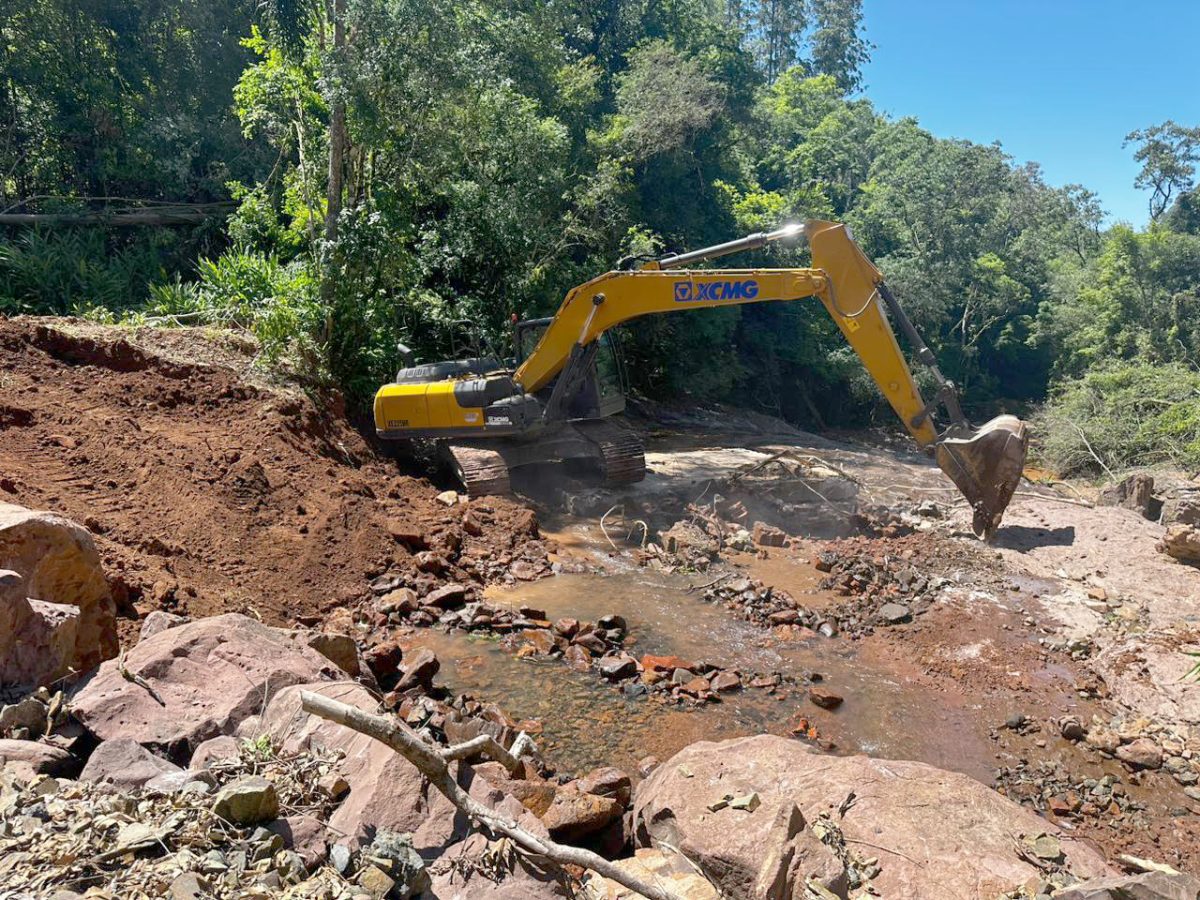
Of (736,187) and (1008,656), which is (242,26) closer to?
(736,187)

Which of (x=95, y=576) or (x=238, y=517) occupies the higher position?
(x=95, y=576)

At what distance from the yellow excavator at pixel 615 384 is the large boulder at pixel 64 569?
5760 mm

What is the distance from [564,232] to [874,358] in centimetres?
821

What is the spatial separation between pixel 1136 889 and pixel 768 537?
6.65 m

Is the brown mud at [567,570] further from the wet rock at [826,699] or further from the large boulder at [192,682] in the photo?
the large boulder at [192,682]

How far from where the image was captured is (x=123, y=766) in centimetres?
319

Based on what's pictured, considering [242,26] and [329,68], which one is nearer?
[329,68]

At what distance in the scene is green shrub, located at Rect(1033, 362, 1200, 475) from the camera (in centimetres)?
1506

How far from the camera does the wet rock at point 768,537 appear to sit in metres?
9.59

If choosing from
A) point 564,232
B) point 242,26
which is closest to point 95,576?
point 564,232

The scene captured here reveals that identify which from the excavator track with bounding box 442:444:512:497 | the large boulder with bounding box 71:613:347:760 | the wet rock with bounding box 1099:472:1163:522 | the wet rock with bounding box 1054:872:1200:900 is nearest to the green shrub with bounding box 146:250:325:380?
the excavator track with bounding box 442:444:512:497

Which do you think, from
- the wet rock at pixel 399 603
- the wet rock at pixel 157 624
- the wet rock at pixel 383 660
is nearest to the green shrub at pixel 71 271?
the wet rock at pixel 399 603

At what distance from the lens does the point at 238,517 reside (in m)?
7.87

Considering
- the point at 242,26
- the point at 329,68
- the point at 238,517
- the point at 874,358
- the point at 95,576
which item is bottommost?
the point at 238,517
